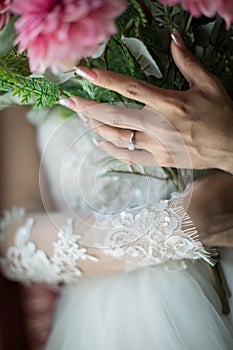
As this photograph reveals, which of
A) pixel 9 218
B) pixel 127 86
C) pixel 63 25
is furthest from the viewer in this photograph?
pixel 9 218

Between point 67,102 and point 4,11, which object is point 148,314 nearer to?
point 67,102

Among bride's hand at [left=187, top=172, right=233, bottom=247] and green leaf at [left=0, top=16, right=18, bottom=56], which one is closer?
green leaf at [left=0, top=16, right=18, bottom=56]

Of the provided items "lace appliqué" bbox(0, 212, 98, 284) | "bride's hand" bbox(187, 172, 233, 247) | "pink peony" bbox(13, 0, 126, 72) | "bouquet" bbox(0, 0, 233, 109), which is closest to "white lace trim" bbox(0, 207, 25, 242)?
"lace appliqué" bbox(0, 212, 98, 284)

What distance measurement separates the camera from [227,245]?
631 millimetres

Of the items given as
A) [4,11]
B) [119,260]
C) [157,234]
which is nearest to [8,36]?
[4,11]

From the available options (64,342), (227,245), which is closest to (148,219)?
(227,245)

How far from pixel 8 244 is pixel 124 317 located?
0.99 ft

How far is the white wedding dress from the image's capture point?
59 cm

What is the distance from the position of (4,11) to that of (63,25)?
0.08m

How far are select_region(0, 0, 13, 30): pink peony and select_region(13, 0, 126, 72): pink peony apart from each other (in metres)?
0.01

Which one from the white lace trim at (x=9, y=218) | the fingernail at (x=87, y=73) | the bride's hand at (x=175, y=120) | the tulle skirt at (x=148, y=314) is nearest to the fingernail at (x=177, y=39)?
the bride's hand at (x=175, y=120)

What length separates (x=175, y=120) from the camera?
550mm

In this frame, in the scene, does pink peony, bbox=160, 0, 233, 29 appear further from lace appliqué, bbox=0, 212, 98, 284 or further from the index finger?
lace appliqué, bbox=0, 212, 98, 284

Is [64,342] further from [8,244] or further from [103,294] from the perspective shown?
[8,244]
